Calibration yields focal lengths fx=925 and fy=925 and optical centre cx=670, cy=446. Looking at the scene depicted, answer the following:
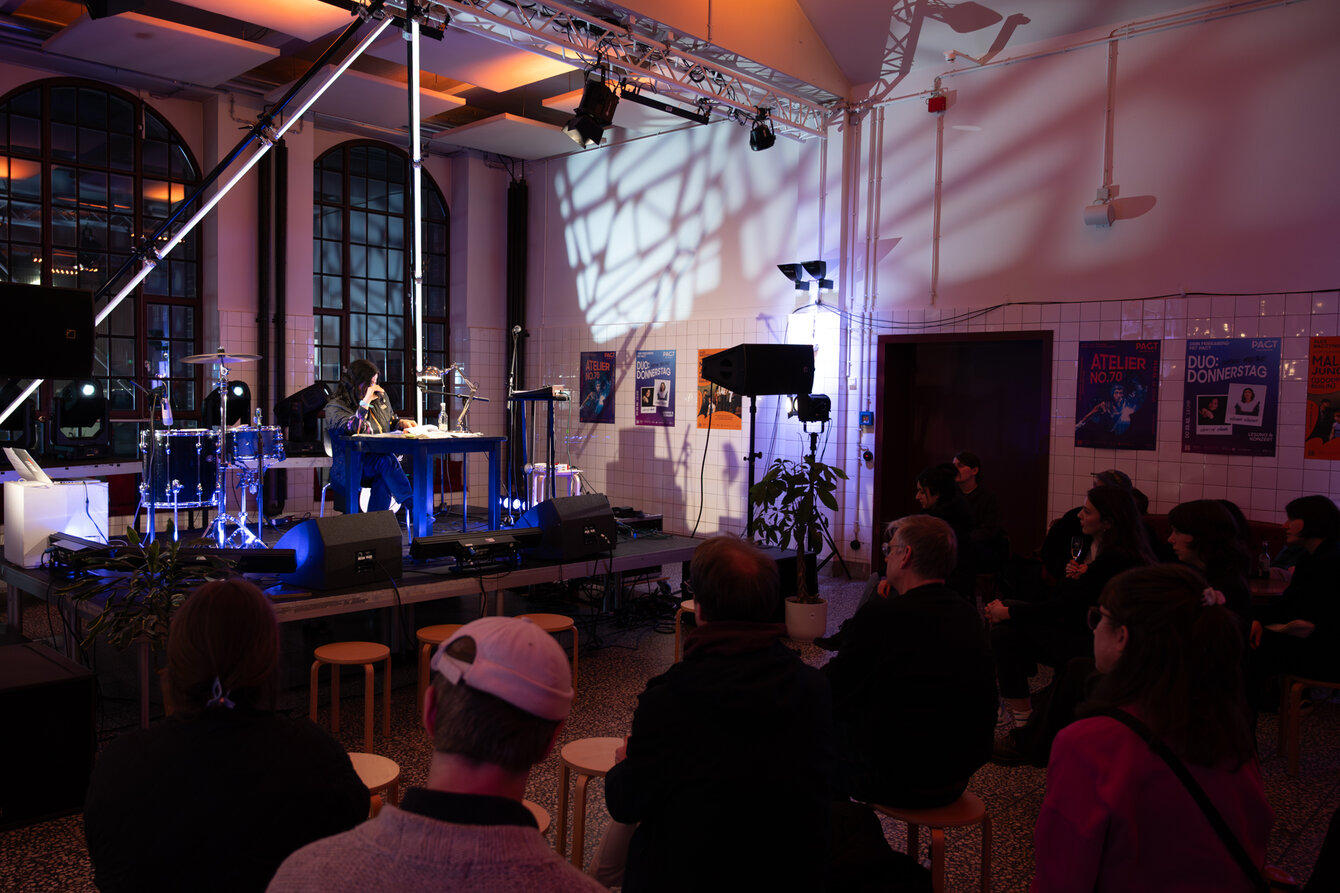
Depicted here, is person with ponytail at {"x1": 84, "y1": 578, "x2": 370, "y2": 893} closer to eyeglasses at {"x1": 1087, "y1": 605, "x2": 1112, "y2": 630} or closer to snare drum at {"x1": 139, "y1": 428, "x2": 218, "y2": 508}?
eyeglasses at {"x1": 1087, "y1": 605, "x2": 1112, "y2": 630}

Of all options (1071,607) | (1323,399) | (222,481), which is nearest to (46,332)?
(222,481)

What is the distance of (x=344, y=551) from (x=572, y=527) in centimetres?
130

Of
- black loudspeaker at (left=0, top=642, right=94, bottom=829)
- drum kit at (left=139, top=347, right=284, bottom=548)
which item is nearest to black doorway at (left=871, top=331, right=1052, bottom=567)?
drum kit at (left=139, top=347, right=284, bottom=548)

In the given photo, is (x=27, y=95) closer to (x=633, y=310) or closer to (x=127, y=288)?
(x=127, y=288)

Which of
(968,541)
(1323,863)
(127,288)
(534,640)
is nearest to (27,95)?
(127,288)

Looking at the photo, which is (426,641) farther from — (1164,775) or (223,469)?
(1164,775)

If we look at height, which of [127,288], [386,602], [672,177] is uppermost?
[672,177]

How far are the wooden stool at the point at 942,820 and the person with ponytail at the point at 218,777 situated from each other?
1469mm

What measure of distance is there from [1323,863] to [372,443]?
493 centimetres

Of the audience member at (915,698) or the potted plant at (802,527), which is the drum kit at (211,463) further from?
the audience member at (915,698)

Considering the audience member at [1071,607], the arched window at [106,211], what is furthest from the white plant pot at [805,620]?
the arched window at [106,211]

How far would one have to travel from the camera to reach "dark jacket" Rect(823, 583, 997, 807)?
2.48m

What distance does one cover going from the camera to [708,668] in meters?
1.87

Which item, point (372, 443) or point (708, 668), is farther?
point (372, 443)
